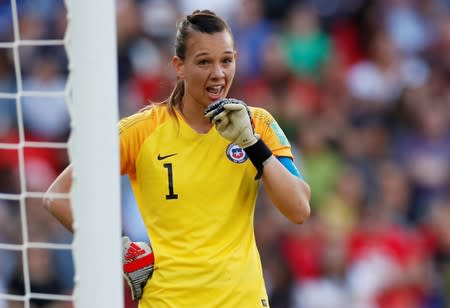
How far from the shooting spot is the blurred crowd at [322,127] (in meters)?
8.93

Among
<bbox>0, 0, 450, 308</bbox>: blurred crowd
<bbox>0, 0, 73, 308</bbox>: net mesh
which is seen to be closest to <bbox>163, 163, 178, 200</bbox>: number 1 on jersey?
<bbox>0, 0, 73, 308</bbox>: net mesh

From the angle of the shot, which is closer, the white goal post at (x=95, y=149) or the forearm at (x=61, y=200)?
the white goal post at (x=95, y=149)

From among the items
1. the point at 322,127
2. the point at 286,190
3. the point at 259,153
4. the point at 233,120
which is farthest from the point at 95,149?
the point at 322,127

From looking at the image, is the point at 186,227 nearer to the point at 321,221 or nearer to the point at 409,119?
the point at 321,221

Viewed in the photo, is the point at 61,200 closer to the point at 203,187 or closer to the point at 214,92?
the point at 203,187

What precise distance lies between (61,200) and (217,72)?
0.85 meters

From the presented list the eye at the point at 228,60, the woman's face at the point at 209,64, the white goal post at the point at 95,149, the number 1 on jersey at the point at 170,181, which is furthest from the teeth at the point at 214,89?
the white goal post at the point at 95,149

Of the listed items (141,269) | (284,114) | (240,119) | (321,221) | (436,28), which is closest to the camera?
(240,119)

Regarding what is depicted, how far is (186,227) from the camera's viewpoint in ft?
15.0

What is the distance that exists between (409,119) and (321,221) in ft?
4.94

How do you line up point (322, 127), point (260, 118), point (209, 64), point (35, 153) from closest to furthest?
1. point (209, 64)
2. point (260, 118)
3. point (35, 153)
4. point (322, 127)

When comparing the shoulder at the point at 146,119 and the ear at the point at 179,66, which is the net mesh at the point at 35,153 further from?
the ear at the point at 179,66

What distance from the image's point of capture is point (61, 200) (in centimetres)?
457

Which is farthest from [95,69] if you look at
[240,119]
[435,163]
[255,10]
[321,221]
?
[255,10]
